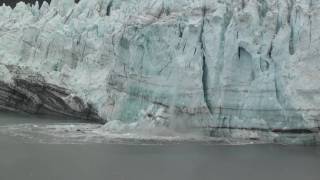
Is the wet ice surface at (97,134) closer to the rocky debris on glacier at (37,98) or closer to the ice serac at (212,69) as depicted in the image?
the ice serac at (212,69)

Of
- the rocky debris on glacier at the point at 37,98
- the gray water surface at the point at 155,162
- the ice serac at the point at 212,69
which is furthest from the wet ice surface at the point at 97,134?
the rocky debris on glacier at the point at 37,98

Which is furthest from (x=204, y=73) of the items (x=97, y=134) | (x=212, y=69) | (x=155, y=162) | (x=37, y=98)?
(x=37, y=98)

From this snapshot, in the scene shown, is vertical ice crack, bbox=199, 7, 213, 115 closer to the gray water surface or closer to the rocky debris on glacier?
the gray water surface

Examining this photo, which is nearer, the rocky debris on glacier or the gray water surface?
the gray water surface

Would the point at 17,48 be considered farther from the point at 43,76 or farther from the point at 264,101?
the point at 264,101

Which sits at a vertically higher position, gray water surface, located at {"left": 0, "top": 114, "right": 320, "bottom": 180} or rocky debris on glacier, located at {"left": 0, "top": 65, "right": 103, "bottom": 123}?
rocky debris on glacier, located at {"left": 0, "top": 65, "right": 103, "bottom": 123}

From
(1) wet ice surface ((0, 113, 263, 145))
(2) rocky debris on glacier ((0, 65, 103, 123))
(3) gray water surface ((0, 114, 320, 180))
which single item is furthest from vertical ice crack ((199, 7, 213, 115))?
(2) rocky debris on glacier ((0, 65, 103, 123))

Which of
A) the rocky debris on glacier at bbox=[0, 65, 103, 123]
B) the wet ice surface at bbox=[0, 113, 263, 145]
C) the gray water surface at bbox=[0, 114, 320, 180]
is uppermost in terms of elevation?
the rocky debris on glacier at bbox=[0, 65, 103, 123]
